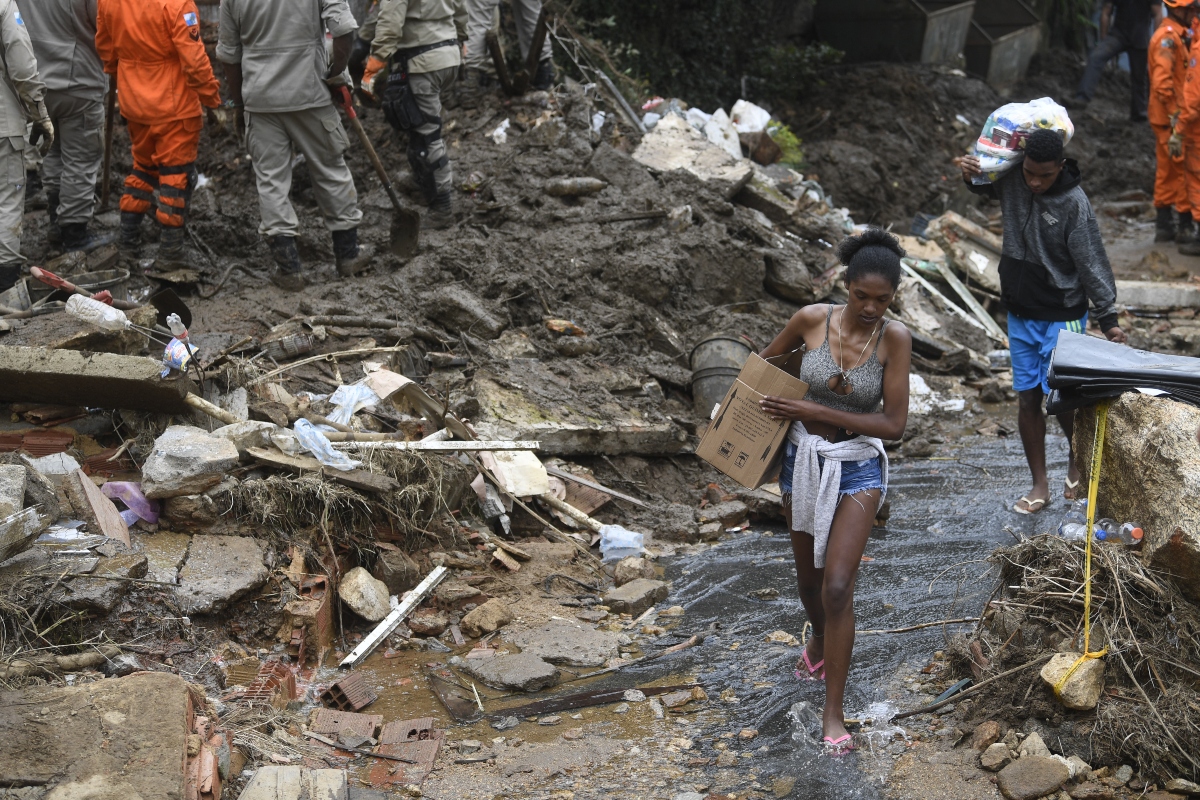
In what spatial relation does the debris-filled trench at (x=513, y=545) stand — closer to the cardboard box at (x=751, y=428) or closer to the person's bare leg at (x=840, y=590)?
the person's bare leg at (x=840, y=590)

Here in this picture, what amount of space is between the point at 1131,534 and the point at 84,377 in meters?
4.26

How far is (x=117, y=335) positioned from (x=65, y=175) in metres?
2.79

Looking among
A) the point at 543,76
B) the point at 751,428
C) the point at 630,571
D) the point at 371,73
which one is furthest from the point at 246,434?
the point at 543,76

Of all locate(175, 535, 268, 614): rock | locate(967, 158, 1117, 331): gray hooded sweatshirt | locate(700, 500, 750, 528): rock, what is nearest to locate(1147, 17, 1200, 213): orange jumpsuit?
locate(967, 158, 1117, 331): gray hooded sweatshirt

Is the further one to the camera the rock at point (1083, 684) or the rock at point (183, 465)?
the rock at point (183, 465)

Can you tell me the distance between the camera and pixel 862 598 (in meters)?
4.45

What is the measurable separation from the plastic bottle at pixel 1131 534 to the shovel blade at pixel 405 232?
17.3 feet

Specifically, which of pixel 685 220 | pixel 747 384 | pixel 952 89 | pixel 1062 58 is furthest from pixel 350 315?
pixel 1062 58

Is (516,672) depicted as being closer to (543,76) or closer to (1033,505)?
(1033,505)

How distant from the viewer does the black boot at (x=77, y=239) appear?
23.6 ft

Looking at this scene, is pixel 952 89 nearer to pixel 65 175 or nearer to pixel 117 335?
pixel 65 175

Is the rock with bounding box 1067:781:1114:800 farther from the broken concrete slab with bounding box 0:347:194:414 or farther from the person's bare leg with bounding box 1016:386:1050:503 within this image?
the broken concrete slab with bounding box 0:347:194:414

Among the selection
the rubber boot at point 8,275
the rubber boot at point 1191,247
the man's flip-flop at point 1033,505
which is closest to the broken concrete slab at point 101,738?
the rubber boot at point 8,275

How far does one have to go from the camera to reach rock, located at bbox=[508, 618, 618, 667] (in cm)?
422
